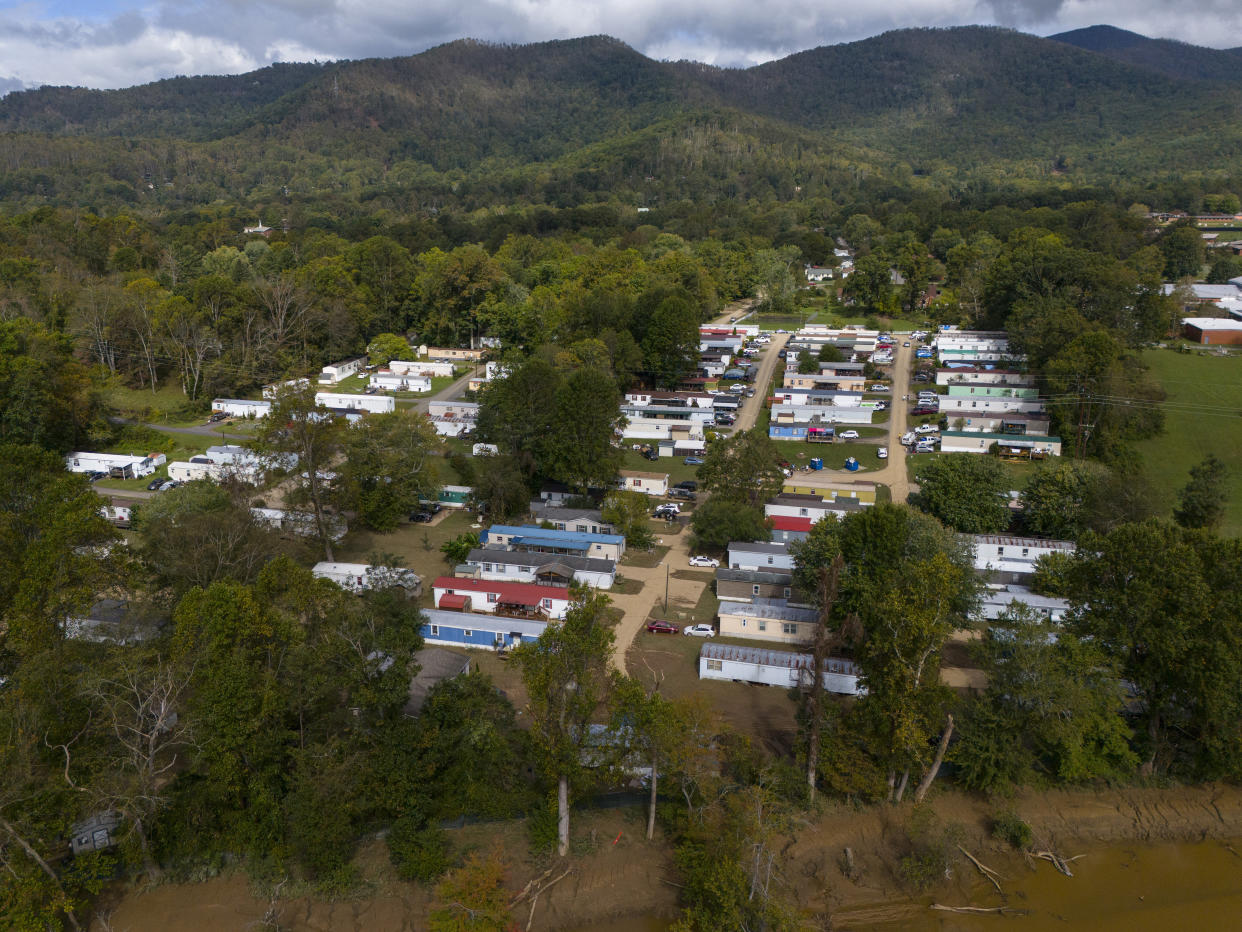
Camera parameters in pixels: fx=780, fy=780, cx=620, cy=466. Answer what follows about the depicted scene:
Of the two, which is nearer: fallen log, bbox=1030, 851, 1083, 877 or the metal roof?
fallen log, bbox=1030, 851, 1083, 877

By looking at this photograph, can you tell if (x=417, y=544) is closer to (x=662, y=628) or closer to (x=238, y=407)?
(x=662, y=628)

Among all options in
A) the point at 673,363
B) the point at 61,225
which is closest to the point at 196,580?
the point at 673,363

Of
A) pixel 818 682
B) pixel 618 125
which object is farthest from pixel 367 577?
pixel 618 125

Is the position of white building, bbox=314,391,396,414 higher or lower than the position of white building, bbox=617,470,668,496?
higher

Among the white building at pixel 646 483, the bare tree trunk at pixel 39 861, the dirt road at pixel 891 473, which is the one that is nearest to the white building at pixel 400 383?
the white building at pixel 646 483

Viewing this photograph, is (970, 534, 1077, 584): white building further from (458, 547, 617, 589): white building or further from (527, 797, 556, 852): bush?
(527, 797, 556, 852): bush

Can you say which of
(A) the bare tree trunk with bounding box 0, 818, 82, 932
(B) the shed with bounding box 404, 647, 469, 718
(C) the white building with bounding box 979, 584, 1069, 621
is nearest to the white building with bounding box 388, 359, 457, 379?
(B) the shed with bounding box 404, 647, 469, 718
